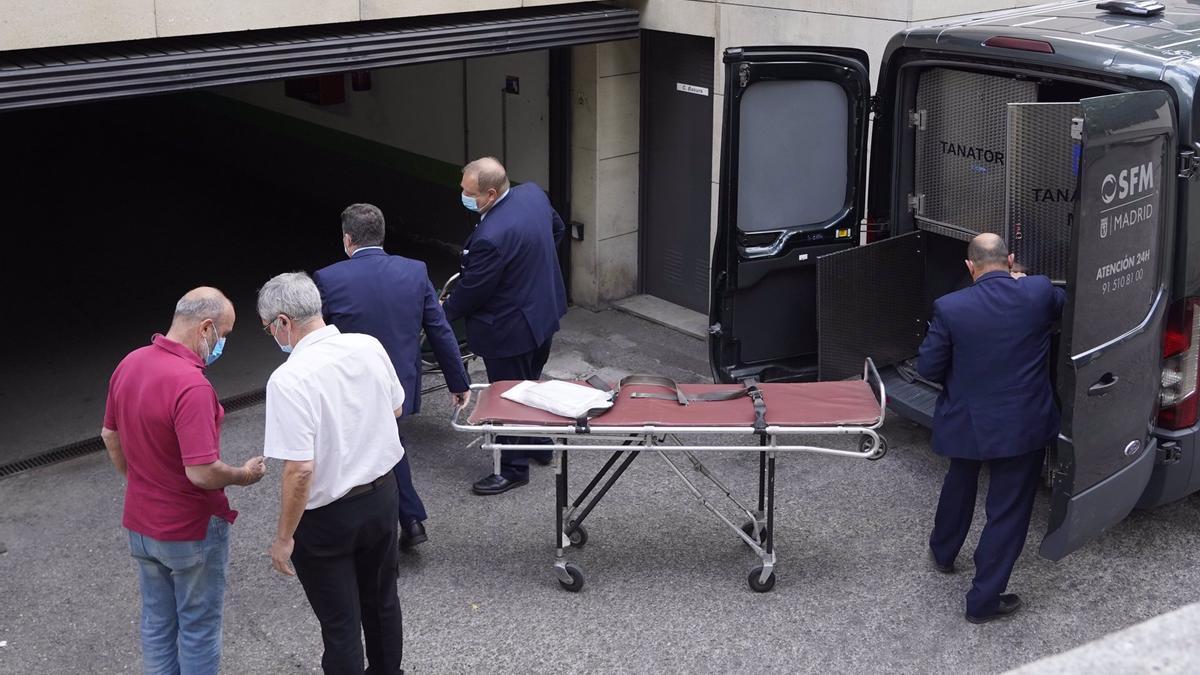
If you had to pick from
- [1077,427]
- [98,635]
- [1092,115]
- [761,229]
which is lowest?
[98,635]

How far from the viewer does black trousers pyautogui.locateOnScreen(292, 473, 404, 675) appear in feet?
13.9

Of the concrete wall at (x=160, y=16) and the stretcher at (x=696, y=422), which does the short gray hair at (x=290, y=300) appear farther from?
the concrete wall at (x=160, y=16)

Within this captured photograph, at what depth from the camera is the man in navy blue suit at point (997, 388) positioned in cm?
499

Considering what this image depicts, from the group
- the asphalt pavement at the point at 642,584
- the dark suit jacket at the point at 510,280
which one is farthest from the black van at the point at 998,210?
the dark suit jacket at the point at 510,280

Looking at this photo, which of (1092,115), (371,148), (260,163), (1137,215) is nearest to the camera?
(1092,115)

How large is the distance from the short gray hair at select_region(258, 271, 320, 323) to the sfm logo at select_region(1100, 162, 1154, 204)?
286cm

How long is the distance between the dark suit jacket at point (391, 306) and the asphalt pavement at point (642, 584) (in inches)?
36.5

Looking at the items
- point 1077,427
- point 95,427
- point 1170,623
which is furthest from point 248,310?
→ point 1170,623

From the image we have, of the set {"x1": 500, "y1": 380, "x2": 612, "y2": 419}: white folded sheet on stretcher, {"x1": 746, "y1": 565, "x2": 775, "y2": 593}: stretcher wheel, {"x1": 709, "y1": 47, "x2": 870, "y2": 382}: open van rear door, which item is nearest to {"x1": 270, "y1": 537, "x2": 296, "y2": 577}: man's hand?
{"x1": 500, "y1": 380, "x2": 612, "y2": 419}: white folded sheet on stretcher

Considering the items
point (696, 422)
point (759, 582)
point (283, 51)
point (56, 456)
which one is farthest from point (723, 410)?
point (56, 456)

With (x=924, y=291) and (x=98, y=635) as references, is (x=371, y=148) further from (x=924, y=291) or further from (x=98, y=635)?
(x=98, y=635)

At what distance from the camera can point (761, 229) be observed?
6.69 metres

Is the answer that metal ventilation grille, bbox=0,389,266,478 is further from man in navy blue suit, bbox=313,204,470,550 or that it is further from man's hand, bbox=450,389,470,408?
man's hand, bbox=450,389,470,408

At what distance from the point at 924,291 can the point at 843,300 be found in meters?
0.56
